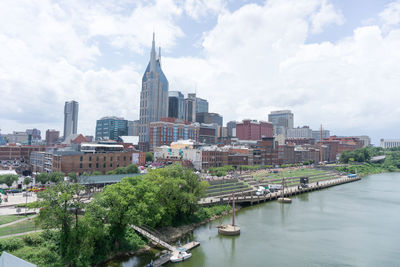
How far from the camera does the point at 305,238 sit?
168 ft

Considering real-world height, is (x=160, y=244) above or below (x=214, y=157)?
below

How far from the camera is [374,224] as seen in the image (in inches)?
2402

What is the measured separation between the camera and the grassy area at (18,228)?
37.4 metres

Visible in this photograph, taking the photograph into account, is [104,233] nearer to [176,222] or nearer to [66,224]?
[66,224]

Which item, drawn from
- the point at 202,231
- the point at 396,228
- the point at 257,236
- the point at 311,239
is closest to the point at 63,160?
the point at 202,231

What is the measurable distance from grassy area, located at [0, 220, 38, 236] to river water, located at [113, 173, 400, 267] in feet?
45.2

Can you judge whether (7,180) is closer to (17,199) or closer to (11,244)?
(17,199)

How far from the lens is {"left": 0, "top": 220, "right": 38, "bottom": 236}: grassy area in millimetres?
37403

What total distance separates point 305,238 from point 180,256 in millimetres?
24636

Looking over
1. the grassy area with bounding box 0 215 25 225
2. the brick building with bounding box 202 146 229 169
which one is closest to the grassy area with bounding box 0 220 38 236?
the grassy area with bounding box 0 215 25 225

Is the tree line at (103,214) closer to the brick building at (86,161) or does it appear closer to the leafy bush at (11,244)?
the leafy bush at (11,244)

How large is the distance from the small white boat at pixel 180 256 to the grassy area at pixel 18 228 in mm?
19110

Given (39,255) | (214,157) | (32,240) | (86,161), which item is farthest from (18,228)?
(214,157)

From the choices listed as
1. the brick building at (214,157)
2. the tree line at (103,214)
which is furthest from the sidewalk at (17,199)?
the brick building at (214,157)
